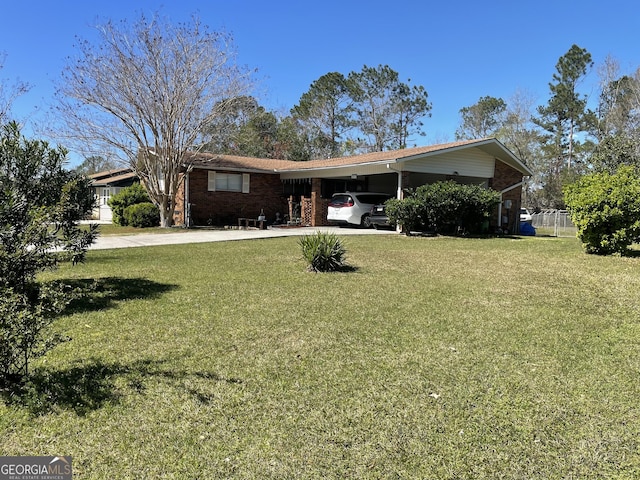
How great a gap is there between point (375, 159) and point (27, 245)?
15.2 metres

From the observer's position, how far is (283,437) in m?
2.70

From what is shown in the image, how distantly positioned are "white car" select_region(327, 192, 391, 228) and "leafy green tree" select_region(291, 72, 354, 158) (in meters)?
22.7

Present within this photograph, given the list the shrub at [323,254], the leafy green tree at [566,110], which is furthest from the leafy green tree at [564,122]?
the shrub at [323,254]

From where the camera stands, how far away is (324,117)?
4025 centimetres

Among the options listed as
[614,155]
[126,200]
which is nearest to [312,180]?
[126,200]

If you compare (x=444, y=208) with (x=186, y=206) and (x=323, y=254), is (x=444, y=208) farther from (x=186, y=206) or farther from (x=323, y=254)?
(x=186, y=206)

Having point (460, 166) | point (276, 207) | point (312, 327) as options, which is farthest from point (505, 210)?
point (312, 327)

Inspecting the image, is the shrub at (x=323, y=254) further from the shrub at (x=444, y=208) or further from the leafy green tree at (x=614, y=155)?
the leafy green tree at (x=614, y=155)

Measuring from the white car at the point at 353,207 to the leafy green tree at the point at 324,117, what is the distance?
895 inches

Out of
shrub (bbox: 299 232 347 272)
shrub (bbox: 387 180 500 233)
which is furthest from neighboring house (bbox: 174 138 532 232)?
shrub (bbox: 299 232 347 272)

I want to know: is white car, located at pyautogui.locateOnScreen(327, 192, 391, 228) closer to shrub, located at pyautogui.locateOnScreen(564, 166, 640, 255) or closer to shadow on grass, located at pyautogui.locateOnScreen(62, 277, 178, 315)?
shrub, located at pyautogui.locateOnScreen(564, 166, 640, 255)

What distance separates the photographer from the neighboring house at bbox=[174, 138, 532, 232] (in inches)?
694

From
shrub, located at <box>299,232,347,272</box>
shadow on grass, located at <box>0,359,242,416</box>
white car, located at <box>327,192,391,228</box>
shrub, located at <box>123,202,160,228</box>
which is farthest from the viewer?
shrub, located at <box>123,202,160,228</box>

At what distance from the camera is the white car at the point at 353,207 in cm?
1806
